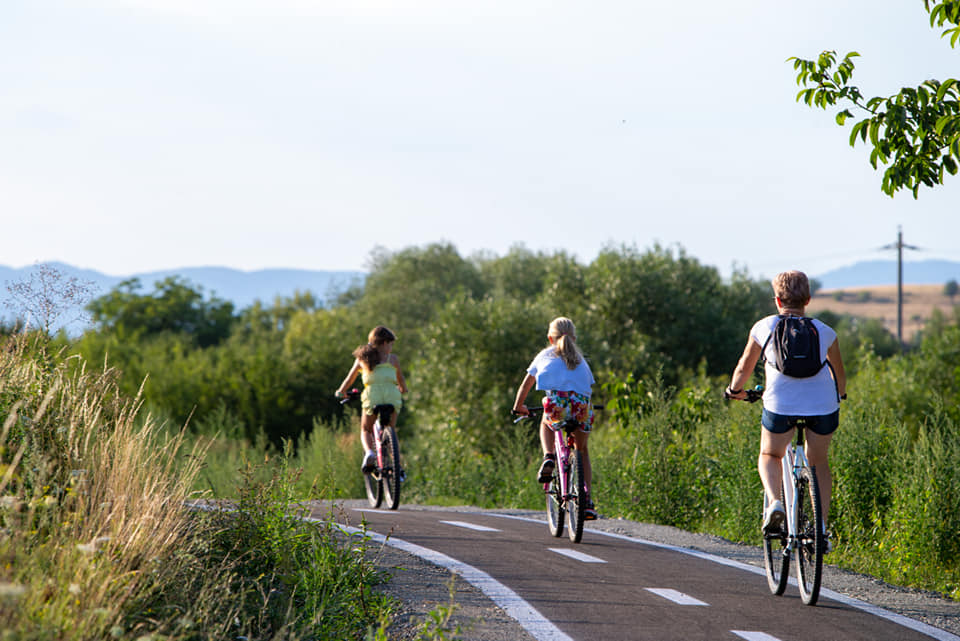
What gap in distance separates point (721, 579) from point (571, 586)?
4.06 feet

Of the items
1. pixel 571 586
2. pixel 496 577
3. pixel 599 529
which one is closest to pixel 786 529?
pixel 571 586

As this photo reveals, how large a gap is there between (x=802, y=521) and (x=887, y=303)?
178019mm

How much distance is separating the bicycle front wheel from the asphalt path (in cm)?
10

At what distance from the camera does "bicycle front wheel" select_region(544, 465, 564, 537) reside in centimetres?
865


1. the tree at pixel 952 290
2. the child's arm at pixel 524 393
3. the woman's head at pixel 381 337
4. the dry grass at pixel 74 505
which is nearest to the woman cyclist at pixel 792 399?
the child's arm at pixel 524 393

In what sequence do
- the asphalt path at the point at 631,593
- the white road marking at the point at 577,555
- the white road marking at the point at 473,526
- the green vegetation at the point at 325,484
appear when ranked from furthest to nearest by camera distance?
the white road marking at the point at 473,526, the white road marking at the point at 577,555, the asphalt path at the point at 631,593, the green vegetation at the point at 325,484

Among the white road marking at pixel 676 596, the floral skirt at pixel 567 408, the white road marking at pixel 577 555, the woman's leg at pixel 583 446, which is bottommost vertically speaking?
the white road marking at pixel 577 555

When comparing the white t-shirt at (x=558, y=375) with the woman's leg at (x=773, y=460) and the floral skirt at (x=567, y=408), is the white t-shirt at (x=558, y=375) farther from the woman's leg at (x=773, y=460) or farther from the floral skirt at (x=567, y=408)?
the woman's leg at (x=773, y=460)

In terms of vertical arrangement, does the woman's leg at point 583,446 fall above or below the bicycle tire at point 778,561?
above

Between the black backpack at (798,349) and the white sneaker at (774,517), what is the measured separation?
0.84 metres

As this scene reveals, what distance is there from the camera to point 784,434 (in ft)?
20.3

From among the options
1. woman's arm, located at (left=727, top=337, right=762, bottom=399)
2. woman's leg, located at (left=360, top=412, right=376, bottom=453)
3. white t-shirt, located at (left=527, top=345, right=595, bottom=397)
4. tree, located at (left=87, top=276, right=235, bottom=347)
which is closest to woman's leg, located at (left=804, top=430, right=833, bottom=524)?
woman's arm, located at (left=727, top=337, right=762, bottom=399)

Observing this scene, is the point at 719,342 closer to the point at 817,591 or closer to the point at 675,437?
the point at 675,437

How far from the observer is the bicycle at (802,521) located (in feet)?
19.5
